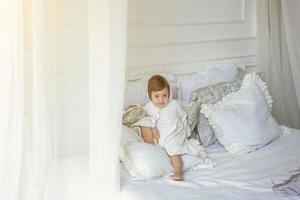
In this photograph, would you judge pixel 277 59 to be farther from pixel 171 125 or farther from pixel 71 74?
pixel 71 74

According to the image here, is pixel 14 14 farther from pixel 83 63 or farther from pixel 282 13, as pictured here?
pixel 282 13

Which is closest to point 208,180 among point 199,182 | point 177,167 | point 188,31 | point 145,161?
point 199,182

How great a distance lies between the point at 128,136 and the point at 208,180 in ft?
1.34

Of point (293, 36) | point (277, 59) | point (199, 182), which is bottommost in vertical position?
point (199, 182)

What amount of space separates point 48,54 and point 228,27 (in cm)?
152

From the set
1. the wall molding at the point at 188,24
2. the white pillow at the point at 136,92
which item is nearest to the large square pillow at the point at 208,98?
the white pillow at the point at 136,92

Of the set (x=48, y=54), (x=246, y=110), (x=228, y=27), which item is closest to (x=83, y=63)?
(x=48, y=54)

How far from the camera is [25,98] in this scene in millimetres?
1774

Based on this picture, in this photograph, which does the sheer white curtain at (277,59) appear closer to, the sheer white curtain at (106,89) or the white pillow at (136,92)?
the white pillow at (136,92)

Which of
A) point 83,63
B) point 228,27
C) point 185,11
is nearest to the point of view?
point 83,63

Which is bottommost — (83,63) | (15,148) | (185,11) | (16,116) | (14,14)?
(15,148)

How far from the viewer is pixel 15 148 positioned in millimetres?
1751

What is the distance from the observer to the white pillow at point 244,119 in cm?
245

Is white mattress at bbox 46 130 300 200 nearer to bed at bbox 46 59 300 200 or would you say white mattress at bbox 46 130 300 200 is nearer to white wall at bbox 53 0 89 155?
bed at bbox 46 59 300 200
